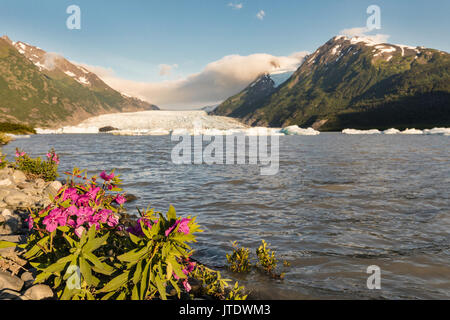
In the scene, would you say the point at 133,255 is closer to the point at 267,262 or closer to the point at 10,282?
the point at 10,282

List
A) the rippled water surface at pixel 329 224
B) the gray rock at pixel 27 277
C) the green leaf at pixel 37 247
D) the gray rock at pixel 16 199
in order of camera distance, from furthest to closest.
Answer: the gray rock at pixel 16 199
the rippled water surface at pixel 329 224
the gray rock at pixel 27 277
the green leaf at pixel 37 247

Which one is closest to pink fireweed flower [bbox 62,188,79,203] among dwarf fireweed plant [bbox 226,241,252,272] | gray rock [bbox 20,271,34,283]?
gray rock [bbox 20,271,34,283]

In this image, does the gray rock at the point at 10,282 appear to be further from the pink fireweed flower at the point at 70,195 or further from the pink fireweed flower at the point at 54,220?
the pink fireweed flower at the point at 70,195

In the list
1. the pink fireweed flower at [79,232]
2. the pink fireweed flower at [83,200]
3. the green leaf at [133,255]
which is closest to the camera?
the green leaf at [133,255]

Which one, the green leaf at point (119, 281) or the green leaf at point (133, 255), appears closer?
the green leaf at point (133, 255)

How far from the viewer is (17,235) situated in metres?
6.11

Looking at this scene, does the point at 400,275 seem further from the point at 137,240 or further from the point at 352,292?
the point at 137,240

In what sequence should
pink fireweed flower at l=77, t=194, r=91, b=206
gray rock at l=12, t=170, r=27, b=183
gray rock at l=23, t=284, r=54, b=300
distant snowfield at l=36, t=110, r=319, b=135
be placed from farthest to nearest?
distant snowfield at l=36, t=110, r=319, b=135 → gray rock at l=12, t=170, r=27, b=183 → pink fireweed flower at l=77, t=194, r=91, b=206 → gray rock at l=23, t=284, r=54, b=300

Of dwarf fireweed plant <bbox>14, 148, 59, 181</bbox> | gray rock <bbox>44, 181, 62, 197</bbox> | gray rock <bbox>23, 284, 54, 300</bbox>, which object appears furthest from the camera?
dwarf fireweed plant <bbox>14, 148, 59, 181</bbox>

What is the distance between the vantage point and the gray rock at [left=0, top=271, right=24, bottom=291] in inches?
158

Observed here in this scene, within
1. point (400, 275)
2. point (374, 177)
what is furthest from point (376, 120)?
point (400, 275)

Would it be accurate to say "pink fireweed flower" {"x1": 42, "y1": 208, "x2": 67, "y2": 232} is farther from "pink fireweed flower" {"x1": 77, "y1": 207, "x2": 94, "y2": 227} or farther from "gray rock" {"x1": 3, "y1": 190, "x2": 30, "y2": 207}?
"gray rock" {"x1": 3, "y1": 190, "x2": 30, "y2": 207}

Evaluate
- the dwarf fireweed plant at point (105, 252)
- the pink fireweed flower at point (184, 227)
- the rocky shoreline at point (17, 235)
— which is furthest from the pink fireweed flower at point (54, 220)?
the pink fireweed flower at point (184, 227)

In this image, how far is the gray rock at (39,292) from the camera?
150 inches
